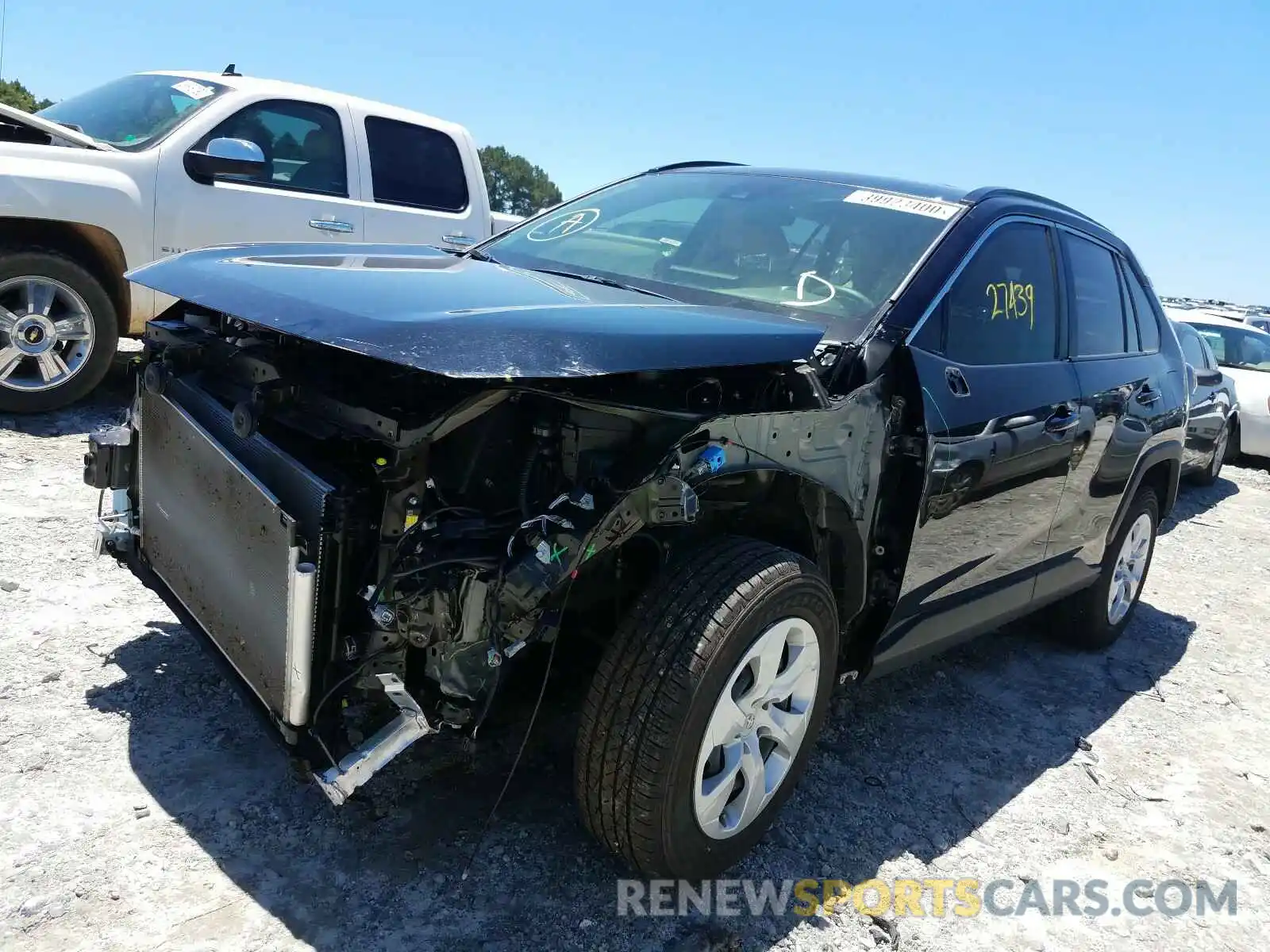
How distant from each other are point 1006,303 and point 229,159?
3948mm

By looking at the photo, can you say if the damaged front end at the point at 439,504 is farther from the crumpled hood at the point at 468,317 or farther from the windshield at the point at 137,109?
the windshield at the point at 137,109

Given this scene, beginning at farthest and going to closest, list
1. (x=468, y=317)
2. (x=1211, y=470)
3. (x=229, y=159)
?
(x=1211, y=470), (x=229, y=159), (x=468, y=317)

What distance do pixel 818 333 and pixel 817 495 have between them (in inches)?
17.4

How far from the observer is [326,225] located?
20.3 ft

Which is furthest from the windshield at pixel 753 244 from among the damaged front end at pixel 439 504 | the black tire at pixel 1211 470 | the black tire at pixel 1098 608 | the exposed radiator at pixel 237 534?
the black tire at pixel 1211 470

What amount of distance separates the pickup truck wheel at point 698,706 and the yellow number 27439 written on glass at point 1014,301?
131cm

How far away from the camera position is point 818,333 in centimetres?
246

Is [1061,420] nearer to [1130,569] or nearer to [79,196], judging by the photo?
[1130,569]

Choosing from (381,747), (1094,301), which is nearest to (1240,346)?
(1094,301)

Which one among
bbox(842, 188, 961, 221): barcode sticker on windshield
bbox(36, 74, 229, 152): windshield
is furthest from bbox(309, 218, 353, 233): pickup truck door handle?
bbox(842, 188, 961, 221): barcode sticker on windshield

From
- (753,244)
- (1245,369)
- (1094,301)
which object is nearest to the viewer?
(753,244)

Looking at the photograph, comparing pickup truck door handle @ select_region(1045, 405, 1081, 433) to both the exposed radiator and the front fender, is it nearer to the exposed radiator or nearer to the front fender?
the exposed radiator

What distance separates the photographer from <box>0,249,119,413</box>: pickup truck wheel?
5.10 m

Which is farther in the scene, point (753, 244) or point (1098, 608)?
point (1098, 608)
